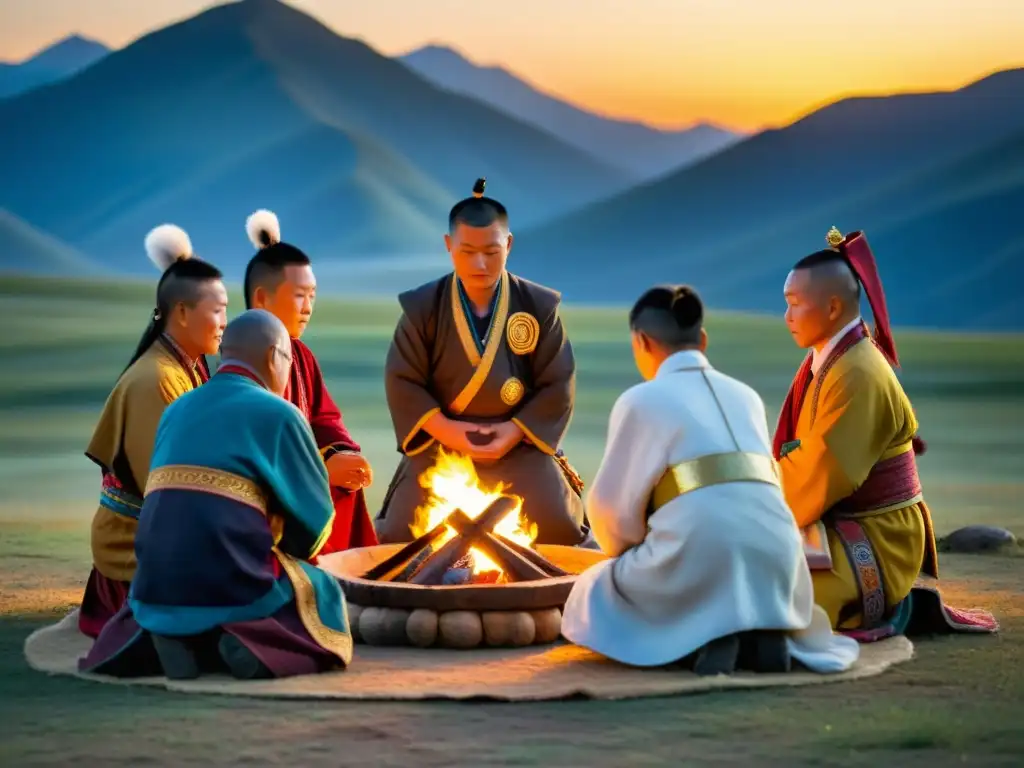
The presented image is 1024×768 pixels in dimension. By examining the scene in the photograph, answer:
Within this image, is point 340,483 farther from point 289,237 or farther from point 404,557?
point 289,237

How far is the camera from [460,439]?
260 inches

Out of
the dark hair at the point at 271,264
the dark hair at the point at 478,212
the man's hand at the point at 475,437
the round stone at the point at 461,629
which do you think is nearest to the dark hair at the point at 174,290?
the dark hair at the point at 271,264

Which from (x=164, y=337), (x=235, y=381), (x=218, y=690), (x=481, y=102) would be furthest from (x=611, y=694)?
(x=481, y=102)

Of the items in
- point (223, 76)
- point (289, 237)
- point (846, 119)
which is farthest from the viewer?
point (223, 76)

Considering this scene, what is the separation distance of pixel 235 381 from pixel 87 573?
8.68 feet

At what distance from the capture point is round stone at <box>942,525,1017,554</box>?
25.6 ft

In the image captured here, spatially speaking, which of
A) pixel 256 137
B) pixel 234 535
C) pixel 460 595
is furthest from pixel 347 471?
pixel 256 137

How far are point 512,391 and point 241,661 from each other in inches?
87.0

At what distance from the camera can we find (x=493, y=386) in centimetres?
664

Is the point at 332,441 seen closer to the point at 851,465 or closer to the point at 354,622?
the point at 354,622

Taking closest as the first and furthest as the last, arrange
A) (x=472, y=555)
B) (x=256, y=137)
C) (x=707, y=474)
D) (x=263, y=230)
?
1. (x=707, y=474)
2. (x=472, y=555)
3. (x=263, y=230)
4. (x=256, y=137)

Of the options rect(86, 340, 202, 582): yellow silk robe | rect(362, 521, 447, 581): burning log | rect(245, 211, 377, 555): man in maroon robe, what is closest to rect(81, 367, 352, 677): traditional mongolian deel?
rect(86, 340, 202, 582): yellow silk robe

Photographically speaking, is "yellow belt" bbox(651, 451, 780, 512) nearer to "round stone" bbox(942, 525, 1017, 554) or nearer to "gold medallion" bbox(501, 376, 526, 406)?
"gold medallion" bbox(501, 376, 526, 406)

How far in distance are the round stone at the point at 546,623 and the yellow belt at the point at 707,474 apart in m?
0.70
